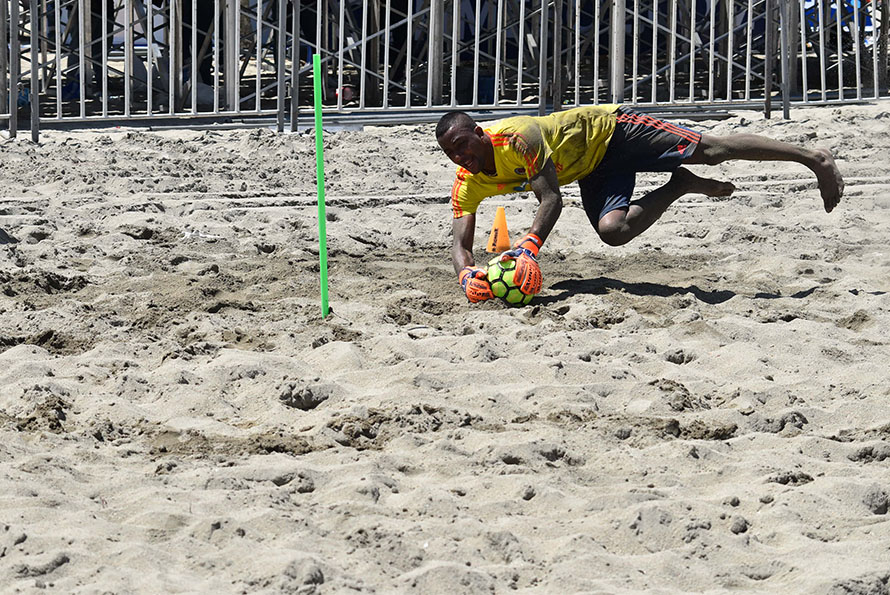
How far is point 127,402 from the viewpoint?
16.1 ft

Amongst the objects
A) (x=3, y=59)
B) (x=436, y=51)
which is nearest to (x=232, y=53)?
(x=436, y=51)

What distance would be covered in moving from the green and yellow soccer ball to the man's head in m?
0.49

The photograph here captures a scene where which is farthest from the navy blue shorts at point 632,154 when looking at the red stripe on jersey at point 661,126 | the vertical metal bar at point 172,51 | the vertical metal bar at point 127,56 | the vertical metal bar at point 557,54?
the vertical metal bar at point 172,51

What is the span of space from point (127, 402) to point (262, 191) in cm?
446

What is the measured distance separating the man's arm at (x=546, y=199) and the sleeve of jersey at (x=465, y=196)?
45 cm

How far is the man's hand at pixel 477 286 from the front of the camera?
6.23 meters

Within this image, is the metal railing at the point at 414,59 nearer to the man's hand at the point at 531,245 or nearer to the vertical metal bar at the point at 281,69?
the vertical metal bar at the point at 281,69

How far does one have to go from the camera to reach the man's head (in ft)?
19.8

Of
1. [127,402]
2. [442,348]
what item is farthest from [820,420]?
[127,402]

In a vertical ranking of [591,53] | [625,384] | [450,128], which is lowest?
[625,384]

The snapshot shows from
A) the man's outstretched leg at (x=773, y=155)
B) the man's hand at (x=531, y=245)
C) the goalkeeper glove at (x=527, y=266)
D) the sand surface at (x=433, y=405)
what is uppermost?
the man's outstretched leg at (x=773, y=155)

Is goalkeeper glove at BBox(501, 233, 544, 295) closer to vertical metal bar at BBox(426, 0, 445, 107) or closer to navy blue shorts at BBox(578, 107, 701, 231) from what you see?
navy blue shorts at BBox(578, 107, 701, 231)

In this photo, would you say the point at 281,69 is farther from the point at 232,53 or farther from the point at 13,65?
the point at 13,65

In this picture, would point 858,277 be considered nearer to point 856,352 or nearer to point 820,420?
point 856,352
